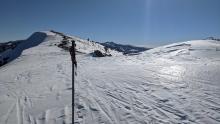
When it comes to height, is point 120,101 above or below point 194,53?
below

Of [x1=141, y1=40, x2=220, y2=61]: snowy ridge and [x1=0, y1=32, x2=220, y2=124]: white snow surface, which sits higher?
[x1=141, y1=40, x2=220, y2=61]: snowy ridge

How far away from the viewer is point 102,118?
7.78 meters

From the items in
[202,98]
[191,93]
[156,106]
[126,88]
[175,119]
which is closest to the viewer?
[175,119]

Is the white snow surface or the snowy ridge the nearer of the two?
the white snow surface

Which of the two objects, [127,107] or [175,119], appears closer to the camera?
[175,119]

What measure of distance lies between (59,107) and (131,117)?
3089mm

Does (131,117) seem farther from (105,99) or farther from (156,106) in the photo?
(105,99)

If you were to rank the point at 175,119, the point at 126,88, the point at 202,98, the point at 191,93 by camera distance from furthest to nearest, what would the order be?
1. the point at 126,88
2. the point at 191,93
3. the point at 202,98
4. the point at 175,119

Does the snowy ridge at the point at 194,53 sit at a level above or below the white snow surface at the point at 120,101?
above

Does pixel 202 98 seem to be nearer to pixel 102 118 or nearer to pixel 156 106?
pixel 156 106

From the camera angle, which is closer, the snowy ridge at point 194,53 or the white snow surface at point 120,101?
the white snow surface at point 120,101

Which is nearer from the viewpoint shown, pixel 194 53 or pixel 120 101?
pixel 120 101

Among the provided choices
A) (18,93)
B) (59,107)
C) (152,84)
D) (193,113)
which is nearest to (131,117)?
(193,113)

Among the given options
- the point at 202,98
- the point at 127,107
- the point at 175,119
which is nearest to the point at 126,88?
the point at 127,107
